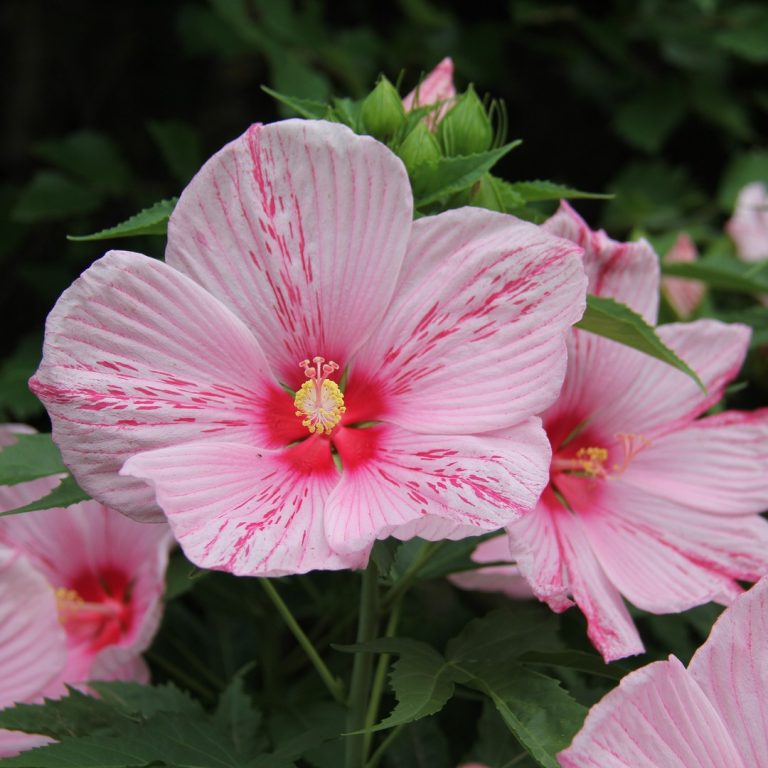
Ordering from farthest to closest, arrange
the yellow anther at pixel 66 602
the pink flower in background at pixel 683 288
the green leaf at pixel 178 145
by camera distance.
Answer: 1. the green leaf at pixel 178 145
2. the pink flower in background at pixel 683 288
3. the yellow anther at pixel 66 602

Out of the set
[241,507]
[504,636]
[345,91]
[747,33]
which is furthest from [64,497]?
[747,33]

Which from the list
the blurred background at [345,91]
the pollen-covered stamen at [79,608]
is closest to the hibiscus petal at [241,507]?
the pollen-covered stamen at [79,608]

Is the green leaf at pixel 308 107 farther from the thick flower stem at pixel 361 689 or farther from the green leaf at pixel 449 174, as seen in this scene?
the thick flower stem at pixel 361 689

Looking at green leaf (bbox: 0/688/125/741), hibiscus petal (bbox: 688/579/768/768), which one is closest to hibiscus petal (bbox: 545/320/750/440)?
hibiscus petal (bbox: 688/579/768/768)

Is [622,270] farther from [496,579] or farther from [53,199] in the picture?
[53,199]

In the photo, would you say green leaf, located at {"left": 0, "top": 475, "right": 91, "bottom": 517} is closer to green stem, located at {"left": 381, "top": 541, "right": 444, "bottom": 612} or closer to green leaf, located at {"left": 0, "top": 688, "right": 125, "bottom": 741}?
green leaf, located at {"left": 0, "top": 688, "right": 125, "bottom": 741}

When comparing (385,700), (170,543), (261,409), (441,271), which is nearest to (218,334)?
(261,409)
